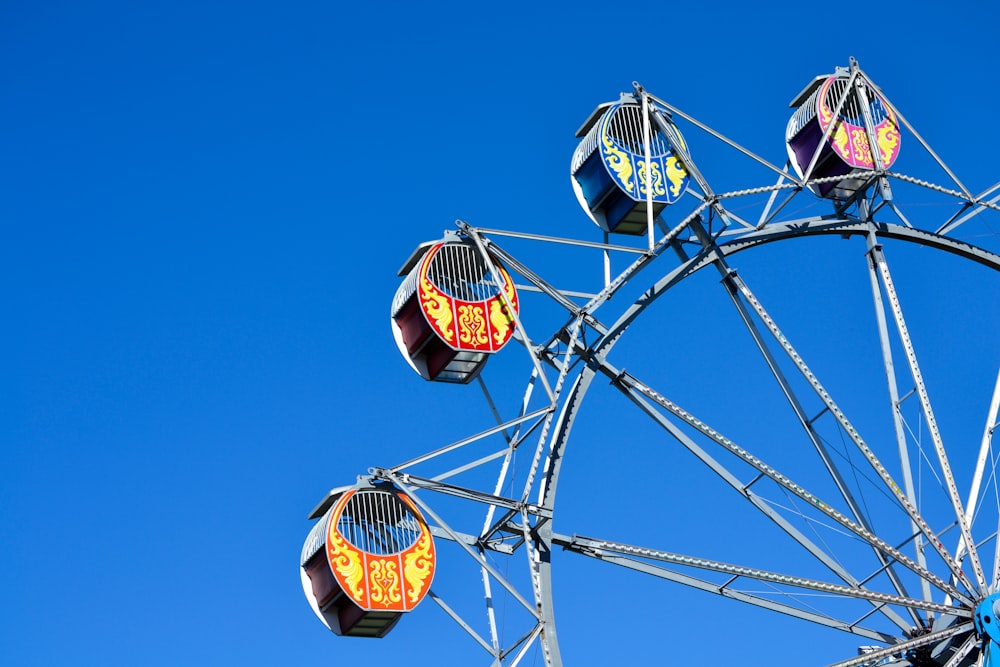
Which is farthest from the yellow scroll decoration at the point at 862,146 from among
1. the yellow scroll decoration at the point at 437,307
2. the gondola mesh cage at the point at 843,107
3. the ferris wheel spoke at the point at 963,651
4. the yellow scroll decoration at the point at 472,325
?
the ferris wheel spoke at the point at 963,651

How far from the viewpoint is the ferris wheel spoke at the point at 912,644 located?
27438 mm

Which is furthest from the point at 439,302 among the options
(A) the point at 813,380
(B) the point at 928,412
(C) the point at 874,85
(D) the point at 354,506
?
(C) the point at 874,85

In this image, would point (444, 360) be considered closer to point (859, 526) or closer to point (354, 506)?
point (354, 506)

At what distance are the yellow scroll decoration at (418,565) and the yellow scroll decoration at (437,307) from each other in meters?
3.26

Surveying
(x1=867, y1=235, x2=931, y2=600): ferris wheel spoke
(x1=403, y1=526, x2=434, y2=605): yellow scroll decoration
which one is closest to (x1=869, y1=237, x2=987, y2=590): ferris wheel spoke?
(x1=867, y1=235, x2=931, y2=600): ferris wheel spoke

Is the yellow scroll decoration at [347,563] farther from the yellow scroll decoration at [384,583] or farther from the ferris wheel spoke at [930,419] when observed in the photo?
the ferris wheel spoke at [930,419]

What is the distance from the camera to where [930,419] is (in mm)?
29984

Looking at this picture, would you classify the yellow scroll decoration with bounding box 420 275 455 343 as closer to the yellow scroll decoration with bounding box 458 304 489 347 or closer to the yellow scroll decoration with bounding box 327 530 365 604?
the yellow scroll decoration with bounding box 458 304 489 347

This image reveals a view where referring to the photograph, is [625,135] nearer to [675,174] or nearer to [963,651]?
[675,174]

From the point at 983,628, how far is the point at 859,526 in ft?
8.07

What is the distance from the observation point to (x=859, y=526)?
29.2 meters

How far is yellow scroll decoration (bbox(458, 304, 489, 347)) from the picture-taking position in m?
28.8

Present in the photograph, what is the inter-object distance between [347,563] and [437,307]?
4446 millimetres

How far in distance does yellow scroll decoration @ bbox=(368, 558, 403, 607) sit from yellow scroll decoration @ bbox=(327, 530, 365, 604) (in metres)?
0.16
